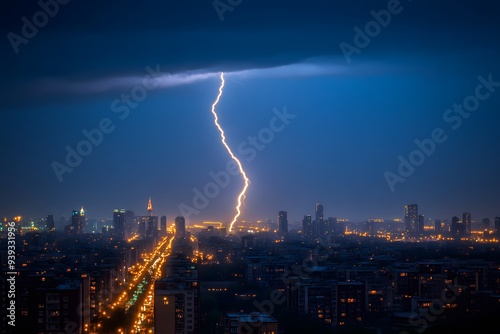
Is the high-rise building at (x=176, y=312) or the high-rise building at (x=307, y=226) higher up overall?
the high-rise building at (x=307, y=226)

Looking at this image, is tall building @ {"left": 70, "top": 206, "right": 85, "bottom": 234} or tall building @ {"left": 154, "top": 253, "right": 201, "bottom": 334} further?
tall building @ {"left": 70, "top": 206, "right": 85, "bottom": 234}

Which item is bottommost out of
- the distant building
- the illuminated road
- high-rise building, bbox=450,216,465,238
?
the illuminated road

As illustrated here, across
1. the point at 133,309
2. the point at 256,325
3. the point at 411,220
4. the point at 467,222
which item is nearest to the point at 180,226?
the point at 411,220

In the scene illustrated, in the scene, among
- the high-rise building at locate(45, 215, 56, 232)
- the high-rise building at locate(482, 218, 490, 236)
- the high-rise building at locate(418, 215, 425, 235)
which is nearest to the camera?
the high-rise building at locate(482, 218, 490, 236)

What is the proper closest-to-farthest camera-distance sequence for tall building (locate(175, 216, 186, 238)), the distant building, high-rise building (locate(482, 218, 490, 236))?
the distant building, high-rise building (locate(482, 218, 490, 236)), tall building (locate(175, 216, 186, 238))

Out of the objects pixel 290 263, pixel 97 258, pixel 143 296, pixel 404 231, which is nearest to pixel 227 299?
pixel 143 296

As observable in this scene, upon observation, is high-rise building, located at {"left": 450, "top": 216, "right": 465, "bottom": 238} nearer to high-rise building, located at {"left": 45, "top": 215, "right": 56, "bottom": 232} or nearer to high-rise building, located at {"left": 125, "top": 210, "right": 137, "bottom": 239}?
high-rise building, located at {"left": 125, "top": 210, "right": 137, "bottom": 239}

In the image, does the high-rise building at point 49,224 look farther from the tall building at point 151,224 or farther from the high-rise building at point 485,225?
the high-rise building at point 485,225

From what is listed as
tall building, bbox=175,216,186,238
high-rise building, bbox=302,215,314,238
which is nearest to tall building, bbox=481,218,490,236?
high-rise building, bbox=302,215,314,238

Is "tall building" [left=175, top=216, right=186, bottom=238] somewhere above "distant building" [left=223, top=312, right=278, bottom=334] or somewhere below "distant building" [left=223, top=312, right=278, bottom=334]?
above

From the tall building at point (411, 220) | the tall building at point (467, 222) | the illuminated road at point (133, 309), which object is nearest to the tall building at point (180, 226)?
the tall building at point (411, 220)
